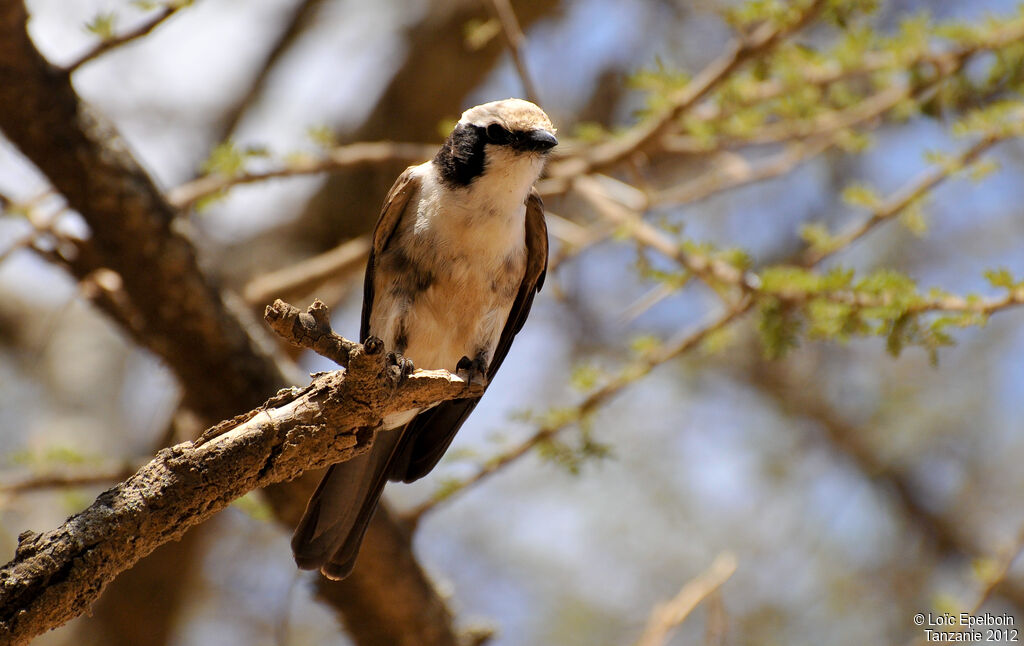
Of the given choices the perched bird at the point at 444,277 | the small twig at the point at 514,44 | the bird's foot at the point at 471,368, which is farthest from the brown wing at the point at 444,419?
the small twig at the point at 514,44

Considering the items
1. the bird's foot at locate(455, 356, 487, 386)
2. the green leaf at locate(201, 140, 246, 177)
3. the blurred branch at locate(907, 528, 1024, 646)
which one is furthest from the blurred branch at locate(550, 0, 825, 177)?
the blurred branch at locate(907, 528, 1024, 646)

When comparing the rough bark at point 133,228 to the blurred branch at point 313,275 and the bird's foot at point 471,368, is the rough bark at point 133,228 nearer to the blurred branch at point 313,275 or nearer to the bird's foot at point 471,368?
the blurred branch at point 313,275

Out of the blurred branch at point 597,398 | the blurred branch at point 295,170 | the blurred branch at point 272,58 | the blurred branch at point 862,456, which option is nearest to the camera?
the blurred branch at point 597,398

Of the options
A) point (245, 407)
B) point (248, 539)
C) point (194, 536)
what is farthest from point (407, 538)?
point (248, 539)

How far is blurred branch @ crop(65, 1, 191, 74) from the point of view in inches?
131

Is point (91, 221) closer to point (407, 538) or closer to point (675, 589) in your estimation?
point (407, 538)

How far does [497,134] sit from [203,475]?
1744 millimetres

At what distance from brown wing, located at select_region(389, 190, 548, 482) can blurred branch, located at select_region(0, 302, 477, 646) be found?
1102 mm

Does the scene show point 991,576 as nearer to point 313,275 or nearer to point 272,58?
point 313,275

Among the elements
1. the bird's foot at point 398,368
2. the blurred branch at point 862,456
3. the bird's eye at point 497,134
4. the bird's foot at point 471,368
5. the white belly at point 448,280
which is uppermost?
the bird's foot at point 398,368

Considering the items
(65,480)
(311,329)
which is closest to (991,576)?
(311,329)

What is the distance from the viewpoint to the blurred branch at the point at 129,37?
10.9 ft

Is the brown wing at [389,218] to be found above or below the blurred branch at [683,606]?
above

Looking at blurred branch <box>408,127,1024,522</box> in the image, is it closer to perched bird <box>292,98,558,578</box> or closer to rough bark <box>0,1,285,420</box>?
perched bird <box>292,98,558,578</box>
